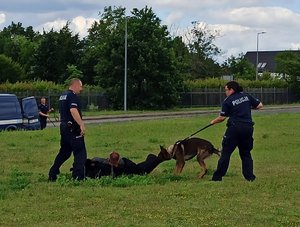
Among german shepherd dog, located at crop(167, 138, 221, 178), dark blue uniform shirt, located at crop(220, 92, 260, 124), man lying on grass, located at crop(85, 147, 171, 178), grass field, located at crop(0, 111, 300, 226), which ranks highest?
dark blue uniform shirt, located at crop(220, 92, 260, 124)

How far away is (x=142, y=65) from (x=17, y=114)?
2685 cm

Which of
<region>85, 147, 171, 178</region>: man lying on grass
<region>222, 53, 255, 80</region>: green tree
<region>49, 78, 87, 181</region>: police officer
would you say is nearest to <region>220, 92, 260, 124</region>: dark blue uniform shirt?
<region>85, 147, 171, 178</region>: man lying on grass

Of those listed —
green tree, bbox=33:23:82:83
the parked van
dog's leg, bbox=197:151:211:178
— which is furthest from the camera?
green tree, bbox=33:23:82:83

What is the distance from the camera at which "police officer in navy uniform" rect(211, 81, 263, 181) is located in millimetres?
11508

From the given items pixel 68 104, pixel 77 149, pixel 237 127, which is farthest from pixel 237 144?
pixel 68 104

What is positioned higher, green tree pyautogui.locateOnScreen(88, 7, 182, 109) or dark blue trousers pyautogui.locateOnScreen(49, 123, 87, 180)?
green tree pyautogui.locateOnScreen(88, 7, 182, 109)

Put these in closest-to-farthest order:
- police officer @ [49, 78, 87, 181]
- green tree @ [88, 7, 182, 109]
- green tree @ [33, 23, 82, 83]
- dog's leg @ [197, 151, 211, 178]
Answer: police officer @ [49, 78, 87, 181], dog's leg @ [197, 151, 211, 178], green tree @ [88, 7, 182, 109], green tree @ [33, 23, 82, 83]

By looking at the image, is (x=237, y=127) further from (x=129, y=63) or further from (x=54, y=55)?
(x=54, y=55)

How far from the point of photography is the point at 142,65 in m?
52.5

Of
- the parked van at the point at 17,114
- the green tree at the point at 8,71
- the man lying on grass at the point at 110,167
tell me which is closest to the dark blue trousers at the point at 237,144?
the man lying on grass at the point at 110,167

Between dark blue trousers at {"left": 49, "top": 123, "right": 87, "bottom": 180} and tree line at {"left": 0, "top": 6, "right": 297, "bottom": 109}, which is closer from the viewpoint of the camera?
dark blue trousers at {"left": 49, "top": 123, "right": 87, "bottom": 180}

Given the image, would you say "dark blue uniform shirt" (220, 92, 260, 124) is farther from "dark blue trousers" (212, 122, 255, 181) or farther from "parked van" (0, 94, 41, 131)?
"parked van" (0, 94, 41, 131)

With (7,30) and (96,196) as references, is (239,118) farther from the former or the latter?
(7,30)

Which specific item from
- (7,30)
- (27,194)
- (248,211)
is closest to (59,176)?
(27,194)
